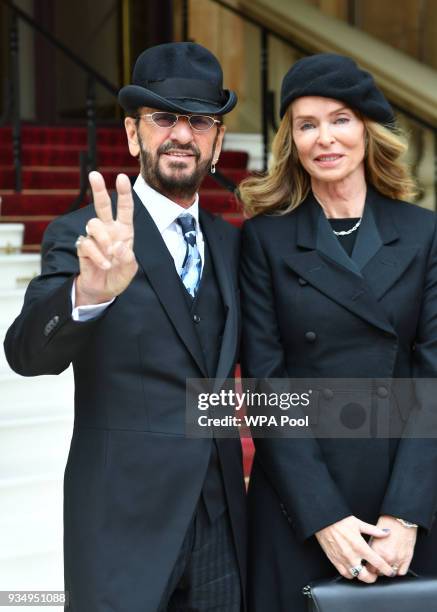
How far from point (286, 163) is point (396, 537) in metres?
0.98

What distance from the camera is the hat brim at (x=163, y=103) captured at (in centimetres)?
222

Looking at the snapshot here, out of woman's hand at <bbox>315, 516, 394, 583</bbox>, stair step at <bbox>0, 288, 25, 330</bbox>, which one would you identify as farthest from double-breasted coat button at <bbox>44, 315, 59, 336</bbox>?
stair step at <bbox>0, 288, 25, 330</bbox>

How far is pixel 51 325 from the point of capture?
195 centimetres

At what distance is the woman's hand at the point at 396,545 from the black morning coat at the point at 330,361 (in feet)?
0.11

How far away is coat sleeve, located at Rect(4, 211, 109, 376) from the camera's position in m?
1.94

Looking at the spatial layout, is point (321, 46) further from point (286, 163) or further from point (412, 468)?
point (412, 468)

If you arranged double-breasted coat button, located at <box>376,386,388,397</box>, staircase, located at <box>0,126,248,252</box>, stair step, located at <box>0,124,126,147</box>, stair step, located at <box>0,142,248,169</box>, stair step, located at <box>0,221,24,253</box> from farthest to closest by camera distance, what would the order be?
1. stair step, located at <box>0,124,126,147</box>
2. stair step, located at <box>0,142,248,169</box>
3. staircase, located at <box>0,126,248,252</box>
4. stair step, located at <box>0,221,24,253</box>
5. double-breasted coat button, located at <box>376,386,388,397</box>

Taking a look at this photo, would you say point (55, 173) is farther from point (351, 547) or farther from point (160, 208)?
point (351, 547)

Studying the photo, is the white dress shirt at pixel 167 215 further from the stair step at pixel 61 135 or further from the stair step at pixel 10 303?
the stair step at pixel 61 135

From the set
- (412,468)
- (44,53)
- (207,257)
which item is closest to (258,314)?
(207,257)

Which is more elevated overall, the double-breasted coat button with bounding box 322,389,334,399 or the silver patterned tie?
the silver patterned tie

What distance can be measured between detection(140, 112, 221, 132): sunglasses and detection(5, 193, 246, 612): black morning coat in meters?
0.28

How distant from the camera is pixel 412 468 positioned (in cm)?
233

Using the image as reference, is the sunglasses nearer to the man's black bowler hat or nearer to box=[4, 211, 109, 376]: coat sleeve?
the man's black bowler hat
